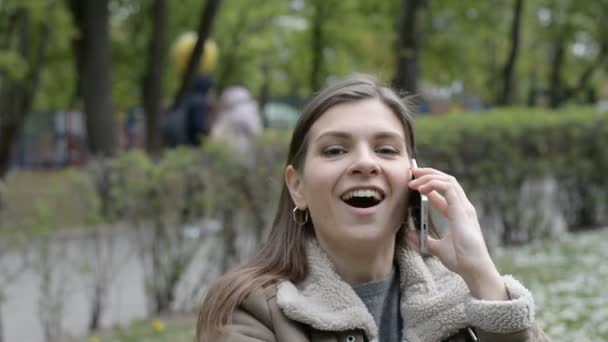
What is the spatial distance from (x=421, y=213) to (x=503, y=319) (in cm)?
35

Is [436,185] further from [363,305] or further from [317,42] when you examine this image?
[317,42]

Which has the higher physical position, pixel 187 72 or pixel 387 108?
pixel 387 108

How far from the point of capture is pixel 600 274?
7.71m

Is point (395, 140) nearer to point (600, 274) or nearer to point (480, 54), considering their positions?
point (600, 274)

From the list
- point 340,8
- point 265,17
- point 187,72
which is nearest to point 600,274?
point 187,72

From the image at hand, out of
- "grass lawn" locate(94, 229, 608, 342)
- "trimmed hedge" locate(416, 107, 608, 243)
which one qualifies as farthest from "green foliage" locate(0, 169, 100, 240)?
"trimmed hedge" locate(416, 107, 608, 243)

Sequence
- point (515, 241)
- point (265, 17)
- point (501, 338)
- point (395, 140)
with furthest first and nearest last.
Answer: point (265, 17)
point (515, 241)
point (395, 140)
point (501, 338)

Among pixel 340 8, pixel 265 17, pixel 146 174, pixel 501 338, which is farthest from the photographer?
pixel 265 17

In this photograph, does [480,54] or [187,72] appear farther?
[480,54]

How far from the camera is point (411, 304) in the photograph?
228 centimetres

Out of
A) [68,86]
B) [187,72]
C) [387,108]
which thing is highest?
[387,108]

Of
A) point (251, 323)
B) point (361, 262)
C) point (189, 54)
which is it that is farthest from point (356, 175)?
point (189, 54)

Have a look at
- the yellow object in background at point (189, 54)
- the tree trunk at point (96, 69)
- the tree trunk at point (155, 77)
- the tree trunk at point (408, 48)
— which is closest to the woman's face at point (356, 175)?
the tree trunk at point (96, 69)

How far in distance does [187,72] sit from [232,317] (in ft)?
37.0
